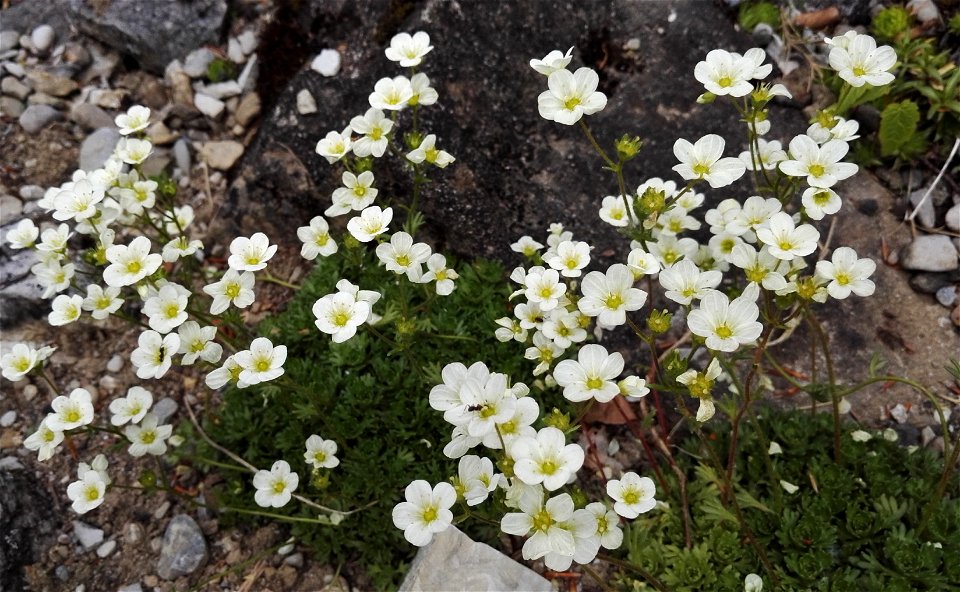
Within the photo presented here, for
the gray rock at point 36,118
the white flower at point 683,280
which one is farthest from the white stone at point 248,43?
the white flower at point 683,280

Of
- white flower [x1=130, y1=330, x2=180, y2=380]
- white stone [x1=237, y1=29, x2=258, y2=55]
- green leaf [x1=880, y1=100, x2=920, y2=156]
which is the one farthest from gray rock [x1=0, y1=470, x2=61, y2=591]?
green leaf [x1=880, y1=100, x2=920, y2=156]

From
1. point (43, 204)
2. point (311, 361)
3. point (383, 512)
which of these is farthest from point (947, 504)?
point (43, 204)

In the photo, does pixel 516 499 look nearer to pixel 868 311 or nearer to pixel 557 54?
pixel 557 54

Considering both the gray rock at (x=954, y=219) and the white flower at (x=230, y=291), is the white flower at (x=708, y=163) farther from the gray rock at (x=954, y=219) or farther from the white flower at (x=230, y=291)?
the gray rock at (x=954, y=219)

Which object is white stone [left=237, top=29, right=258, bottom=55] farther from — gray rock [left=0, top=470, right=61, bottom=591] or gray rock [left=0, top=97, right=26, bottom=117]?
gray rock [left=0, top=470, right=61, bottom=591]

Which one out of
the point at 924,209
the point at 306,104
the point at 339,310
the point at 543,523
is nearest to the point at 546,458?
the point at 543,523
